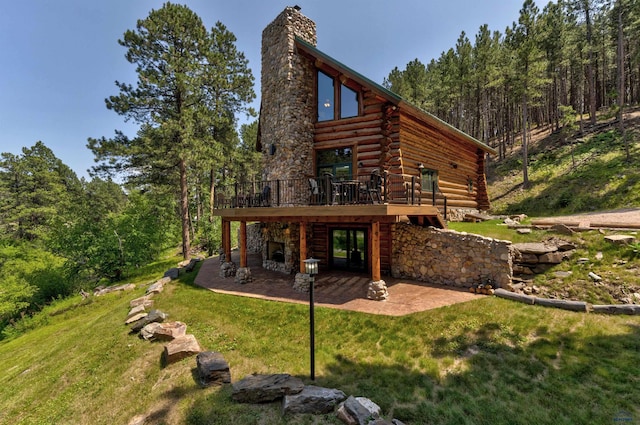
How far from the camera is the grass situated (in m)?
4.42

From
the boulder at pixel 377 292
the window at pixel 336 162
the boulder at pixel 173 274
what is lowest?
the boulder at pixel 173 274

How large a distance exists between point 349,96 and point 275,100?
12.4 ft

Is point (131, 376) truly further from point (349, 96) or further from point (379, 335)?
point (349, 96)

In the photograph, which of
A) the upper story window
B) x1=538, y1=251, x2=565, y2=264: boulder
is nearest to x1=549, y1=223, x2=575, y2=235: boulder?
→ x1=538, y1=251, x2=565, y2=264: boulder

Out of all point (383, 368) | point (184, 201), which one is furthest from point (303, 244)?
point (184, 201)

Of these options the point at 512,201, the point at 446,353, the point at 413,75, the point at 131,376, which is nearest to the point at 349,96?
the point at 446,353

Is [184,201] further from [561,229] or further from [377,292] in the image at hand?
[561,229]

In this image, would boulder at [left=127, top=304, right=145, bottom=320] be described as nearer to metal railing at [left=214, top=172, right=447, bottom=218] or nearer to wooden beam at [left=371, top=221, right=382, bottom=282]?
metal railing at [left=214, top=172, right=447, bottom=218]

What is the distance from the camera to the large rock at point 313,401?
4395 millimetres

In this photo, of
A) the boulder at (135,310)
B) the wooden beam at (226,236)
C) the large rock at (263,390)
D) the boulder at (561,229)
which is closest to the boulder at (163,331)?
the boulder at (135,310)

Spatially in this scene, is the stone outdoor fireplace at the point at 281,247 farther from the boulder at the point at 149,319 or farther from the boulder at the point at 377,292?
the boulder at the point at 149,319

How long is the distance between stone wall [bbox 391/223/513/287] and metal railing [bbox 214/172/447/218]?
1.45 meters

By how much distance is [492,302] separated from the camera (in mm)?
7504

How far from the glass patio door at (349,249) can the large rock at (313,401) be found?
7.62 metres
